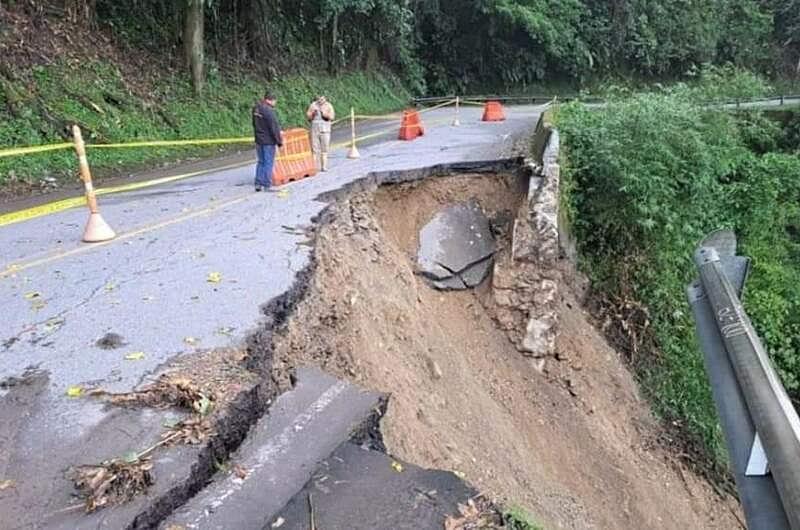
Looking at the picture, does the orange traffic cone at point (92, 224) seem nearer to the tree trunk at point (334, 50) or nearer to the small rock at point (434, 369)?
the small rock at point (434, 369)

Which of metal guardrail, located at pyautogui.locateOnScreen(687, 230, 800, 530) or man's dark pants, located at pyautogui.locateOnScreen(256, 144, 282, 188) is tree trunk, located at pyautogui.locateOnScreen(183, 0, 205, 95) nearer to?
man's dark pants, located at pyautogui.locateOnScreen(256, 144, 282, 188)

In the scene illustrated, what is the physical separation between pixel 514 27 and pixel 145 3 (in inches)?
809

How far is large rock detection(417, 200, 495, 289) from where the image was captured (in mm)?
9344

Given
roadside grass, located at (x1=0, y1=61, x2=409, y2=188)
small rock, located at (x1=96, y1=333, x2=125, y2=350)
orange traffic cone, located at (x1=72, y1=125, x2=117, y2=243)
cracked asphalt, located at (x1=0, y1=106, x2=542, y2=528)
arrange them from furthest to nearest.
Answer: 1. roadside grass, located at (x1=0, y1=61, x2=409, y2=188)
2. orange traffic cone, located at (x1=72, y1=125, x2=117, y2=243)
3. small rock, located at (x1=96, y1=333, x2=125, y2=350)
4. cracked asphalt, located at (x1=0, y1=106, x2=542, y2=528)

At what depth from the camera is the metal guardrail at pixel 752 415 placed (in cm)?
193

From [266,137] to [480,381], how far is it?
4879 mm

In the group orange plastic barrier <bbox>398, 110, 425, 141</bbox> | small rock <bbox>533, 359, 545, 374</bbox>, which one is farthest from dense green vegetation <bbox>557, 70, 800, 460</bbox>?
orange plastic barrier <bbox>398, 110, 425, 141</bbox>

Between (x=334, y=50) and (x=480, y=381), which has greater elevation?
(x=334, y=50)

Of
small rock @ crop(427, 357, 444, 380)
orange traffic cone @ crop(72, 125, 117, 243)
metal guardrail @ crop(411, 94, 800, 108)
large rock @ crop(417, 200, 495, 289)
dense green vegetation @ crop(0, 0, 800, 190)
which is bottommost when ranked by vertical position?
small rock @ crop(427, 357, 444, 380)

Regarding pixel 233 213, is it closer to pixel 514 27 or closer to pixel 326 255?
pixel 326 255

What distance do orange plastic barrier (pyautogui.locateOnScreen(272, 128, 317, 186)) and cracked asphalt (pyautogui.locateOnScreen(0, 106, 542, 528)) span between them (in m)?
0.62

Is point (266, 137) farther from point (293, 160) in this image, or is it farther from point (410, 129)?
point (410, 129)

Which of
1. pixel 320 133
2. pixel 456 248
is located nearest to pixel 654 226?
pixel 456 248

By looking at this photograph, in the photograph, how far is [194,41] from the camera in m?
16.7
